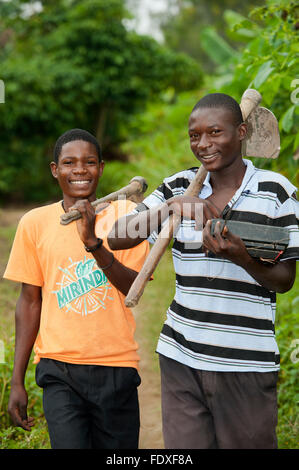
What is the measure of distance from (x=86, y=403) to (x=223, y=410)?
0.64 metres

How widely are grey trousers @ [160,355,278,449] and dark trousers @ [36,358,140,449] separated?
0.37 metres

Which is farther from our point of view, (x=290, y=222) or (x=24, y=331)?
(x=24, y=331)

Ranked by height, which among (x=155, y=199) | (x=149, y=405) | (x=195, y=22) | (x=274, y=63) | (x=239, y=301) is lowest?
(x=149, y=405)

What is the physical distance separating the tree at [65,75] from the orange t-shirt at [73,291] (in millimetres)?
10075

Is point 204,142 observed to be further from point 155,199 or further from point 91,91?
point 91,91

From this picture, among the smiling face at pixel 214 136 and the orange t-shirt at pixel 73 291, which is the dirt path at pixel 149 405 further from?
the smiling face at pixel 214 136

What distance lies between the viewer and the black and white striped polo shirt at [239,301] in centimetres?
178

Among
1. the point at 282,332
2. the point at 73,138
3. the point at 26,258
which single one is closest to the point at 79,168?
the point at 73,138

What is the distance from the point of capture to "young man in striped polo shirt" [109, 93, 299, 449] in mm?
1776

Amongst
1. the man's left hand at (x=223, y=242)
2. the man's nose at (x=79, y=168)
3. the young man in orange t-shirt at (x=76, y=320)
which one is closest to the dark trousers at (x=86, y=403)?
the young man in orange t-shirt at (x=76, y=320)

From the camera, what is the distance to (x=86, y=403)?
2.20m

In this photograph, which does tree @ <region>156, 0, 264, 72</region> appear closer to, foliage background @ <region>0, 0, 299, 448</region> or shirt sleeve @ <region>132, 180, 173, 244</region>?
foliage background @ <region>0, 0, 299, 448</region>

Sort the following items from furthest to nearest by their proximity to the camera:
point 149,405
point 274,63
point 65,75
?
point 65,75 < point 149,405 < point 274,63

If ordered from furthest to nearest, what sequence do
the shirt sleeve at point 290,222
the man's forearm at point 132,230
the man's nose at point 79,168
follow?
the man's nose at point 79,168
the man's forearm at point 132,230
the shirt sleeve at point 290,222
